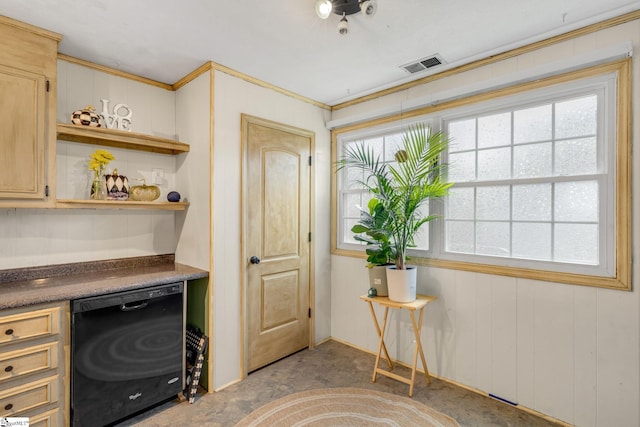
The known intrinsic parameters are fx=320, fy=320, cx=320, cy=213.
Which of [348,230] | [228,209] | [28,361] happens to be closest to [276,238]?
[228,209]

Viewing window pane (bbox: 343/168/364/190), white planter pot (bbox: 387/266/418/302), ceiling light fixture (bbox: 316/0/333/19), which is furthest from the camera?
window pane (bbox: 343/168/364/190)

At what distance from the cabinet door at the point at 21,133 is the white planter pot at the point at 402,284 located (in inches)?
97.3

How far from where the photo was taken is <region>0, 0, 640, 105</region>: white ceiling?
6.06ft

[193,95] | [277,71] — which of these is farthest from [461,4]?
[193,95]

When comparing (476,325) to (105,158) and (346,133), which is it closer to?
(346,133)

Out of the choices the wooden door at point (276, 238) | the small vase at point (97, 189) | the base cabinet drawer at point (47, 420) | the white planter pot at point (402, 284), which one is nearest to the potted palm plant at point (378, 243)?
the white planter pot at point (402, 284)

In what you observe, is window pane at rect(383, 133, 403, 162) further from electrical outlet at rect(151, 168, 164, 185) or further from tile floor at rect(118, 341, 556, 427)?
electrical outlet at rect(151, 168, 164, 185)

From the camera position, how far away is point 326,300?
11.6 ft

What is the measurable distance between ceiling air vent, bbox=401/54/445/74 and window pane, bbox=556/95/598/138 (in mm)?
899

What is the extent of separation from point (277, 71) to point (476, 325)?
2615 mm

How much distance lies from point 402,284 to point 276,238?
4.00 ft

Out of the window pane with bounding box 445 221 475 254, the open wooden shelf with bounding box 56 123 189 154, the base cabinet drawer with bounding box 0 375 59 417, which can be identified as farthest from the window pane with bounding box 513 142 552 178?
the base cabinet drawer with bounding box 0 375 59 417

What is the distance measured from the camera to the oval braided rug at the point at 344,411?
2.14 m

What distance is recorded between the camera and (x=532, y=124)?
2.33 metres
